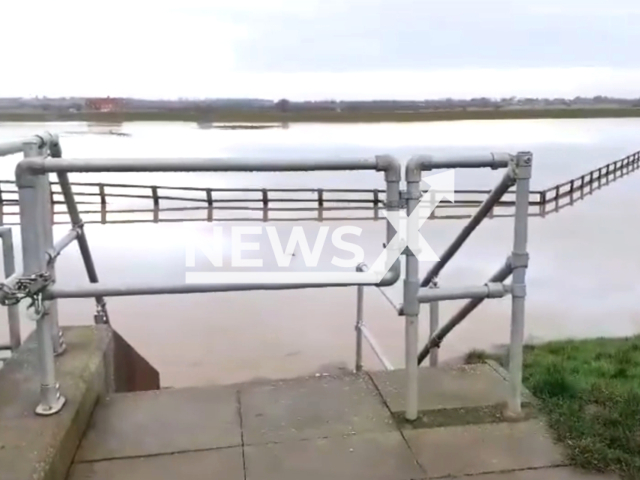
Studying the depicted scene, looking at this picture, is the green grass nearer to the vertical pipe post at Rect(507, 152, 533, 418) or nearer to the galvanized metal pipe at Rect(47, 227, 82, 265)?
the vertical pipe post at Rect(507, 152, 533, 418)

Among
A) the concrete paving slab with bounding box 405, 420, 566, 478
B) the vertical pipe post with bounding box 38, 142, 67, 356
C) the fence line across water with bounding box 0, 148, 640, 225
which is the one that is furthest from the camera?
the fence line across water with bounding box 0, 148, 640, 225

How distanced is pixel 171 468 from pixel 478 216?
1.56 metres

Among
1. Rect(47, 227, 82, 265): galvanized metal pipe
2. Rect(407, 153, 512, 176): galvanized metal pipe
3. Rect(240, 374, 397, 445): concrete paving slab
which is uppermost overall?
Rect(407, 153, 512, 176): galvanized metal pipe

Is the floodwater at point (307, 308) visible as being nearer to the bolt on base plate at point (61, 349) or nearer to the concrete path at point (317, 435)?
the bolt on base plate at point (61, 349)

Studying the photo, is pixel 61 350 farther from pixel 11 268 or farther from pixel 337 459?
pixel 337 459

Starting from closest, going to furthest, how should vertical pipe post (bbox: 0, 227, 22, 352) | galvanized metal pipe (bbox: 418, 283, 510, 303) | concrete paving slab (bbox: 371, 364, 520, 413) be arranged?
galvanized metal pipe (bbox: 418, 283, 510, 303)
concrete paving slab (bbox: 371, 364, 520, 413)
vertical pipe post (bbox: 0, 227, 22, 352)

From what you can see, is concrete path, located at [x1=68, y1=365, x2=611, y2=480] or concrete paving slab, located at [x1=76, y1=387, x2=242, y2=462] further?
concrete paving slab, located at [x1=76, y1=387, x2=242, y2=462]

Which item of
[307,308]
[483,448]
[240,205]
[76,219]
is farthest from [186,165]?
[240,205]

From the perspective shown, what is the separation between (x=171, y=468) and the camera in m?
2.32

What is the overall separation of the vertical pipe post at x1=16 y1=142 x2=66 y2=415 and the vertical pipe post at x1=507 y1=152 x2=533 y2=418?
1.73m

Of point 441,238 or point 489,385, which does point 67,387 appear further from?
point 441,238

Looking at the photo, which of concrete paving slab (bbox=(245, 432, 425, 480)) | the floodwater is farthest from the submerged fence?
the floodwater

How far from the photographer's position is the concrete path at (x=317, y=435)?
90.9 inches

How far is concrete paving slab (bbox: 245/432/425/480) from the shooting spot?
2.28 m
